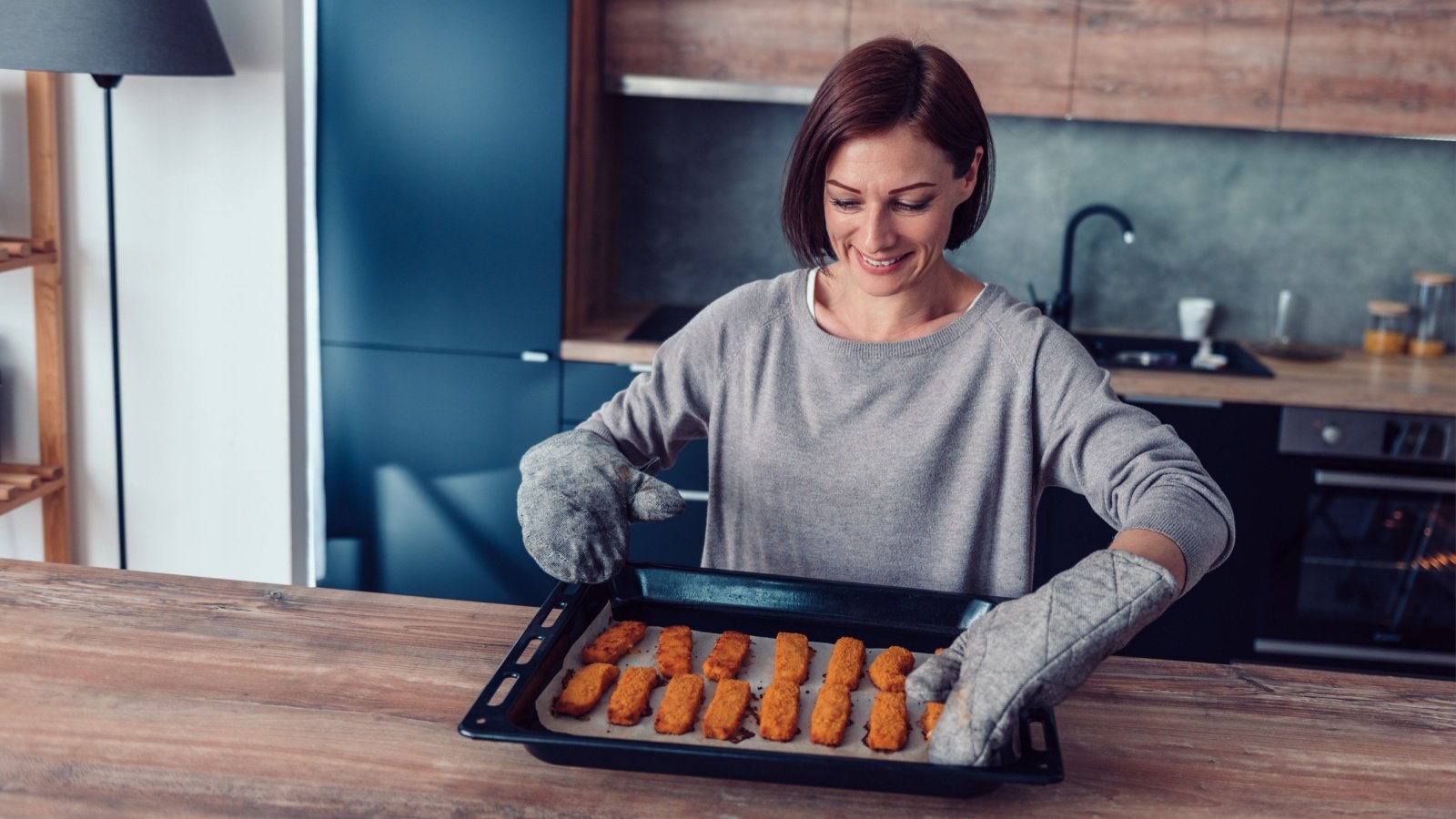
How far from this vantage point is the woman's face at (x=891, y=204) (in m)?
1.38

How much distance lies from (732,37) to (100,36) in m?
1.29

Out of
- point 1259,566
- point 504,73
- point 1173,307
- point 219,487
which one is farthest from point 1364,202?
point 219,487

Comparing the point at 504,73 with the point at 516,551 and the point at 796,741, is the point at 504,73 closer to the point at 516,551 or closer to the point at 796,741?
the point at 516,551

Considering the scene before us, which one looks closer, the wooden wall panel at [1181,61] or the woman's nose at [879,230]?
the woman's nose at [879,230]

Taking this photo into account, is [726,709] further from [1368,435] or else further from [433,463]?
[1368,435]

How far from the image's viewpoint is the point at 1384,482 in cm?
266

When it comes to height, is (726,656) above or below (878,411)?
below

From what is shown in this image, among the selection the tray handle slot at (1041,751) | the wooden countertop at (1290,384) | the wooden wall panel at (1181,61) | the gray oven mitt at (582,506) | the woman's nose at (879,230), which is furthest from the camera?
the wooden wall panel at (1181,61)

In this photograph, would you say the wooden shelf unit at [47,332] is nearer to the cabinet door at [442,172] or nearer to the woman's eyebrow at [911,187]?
the cabinet door at [442,172]

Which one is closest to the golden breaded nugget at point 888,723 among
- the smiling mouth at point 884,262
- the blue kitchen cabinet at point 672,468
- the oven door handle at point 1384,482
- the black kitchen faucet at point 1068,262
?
the smiling mouth at point 884,262

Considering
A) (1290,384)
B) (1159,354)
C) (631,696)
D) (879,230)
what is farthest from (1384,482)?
(631,696)

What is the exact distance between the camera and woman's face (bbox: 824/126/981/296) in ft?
4.53

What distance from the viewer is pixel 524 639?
115 cm

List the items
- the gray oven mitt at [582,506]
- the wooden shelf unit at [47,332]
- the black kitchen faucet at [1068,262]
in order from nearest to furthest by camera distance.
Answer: the gray oven mitt at [582,506], the wooden shelf unit at [47,332], the black kitchen faucet at [1068,262]
